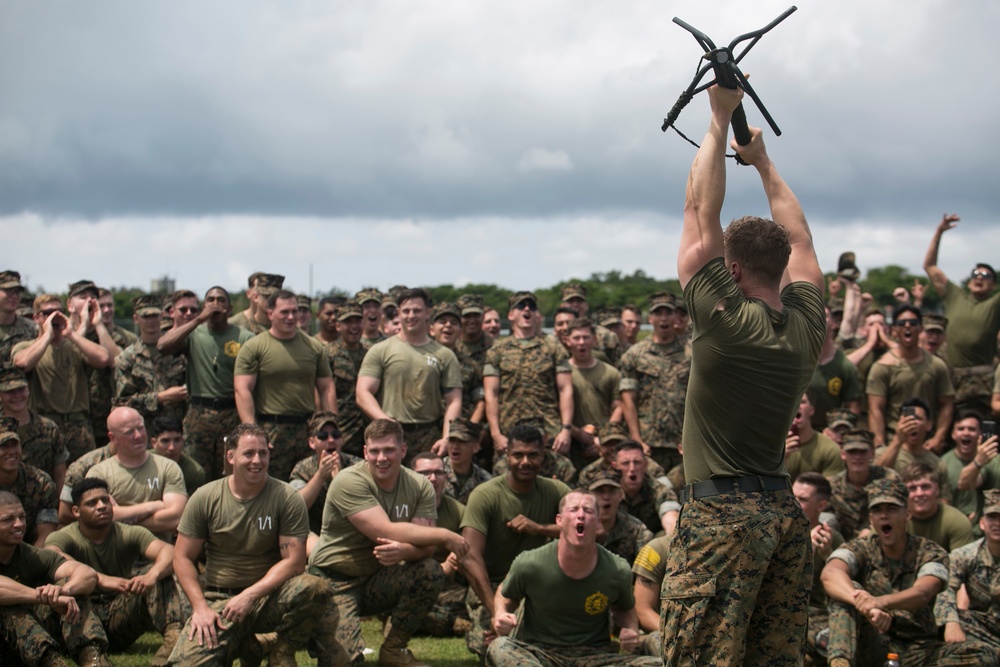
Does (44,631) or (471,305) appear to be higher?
(471,305)

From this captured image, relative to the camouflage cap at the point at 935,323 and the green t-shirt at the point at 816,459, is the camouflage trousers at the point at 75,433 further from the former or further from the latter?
the camouflage cap at the point at 935,323

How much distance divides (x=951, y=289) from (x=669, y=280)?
22712 mm

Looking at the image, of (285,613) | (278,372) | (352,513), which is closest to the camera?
(285,613)

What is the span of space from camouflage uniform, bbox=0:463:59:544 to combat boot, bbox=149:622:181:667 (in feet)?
4.90

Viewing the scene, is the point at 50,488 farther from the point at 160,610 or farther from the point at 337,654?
the point at 337,654

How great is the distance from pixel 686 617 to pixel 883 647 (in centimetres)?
484

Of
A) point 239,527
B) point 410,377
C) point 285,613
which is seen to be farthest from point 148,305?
point 285,613

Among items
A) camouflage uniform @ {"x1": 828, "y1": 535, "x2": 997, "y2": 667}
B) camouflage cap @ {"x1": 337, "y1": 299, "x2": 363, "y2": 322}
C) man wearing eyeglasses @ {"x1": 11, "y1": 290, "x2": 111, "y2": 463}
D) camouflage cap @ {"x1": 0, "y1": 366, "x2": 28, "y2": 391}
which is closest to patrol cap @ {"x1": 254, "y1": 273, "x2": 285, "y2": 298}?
camouflage cap @ {"x1": 337, "y1": 299, "x2": 363, "y2": 322}

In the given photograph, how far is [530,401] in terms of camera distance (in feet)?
35.7

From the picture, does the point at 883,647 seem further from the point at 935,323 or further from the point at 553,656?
the point at 935,323

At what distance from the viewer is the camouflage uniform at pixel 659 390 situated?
36.1 feet

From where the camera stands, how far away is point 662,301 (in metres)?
11.4

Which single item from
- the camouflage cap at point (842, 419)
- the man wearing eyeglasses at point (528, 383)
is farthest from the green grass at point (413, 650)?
the camouflage cap at point (842, 419)

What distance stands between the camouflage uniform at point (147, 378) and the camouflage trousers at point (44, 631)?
3.11 metres
